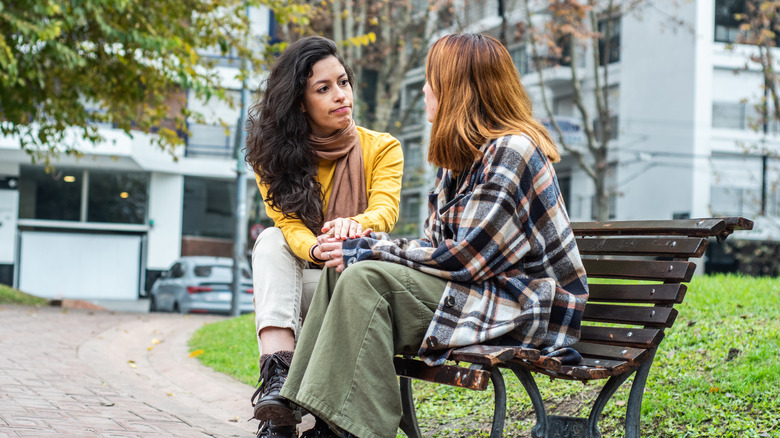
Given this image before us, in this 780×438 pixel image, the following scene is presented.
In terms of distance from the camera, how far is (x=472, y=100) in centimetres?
299

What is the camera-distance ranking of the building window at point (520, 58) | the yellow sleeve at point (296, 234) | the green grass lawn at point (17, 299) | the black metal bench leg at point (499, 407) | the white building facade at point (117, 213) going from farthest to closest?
1. the building window at point (520, 58)
2. the white building facade at point (117, 213)
3. the green grass lawn at point (17, 299)
4. the yellow sleeve at point (296, 234)
5. the black metal bench leg at point (499, 407)

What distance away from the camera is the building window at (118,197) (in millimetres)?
29047

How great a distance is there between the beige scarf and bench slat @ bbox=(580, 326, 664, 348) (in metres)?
1.18

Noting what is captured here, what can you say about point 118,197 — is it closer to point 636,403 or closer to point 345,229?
point 345,229

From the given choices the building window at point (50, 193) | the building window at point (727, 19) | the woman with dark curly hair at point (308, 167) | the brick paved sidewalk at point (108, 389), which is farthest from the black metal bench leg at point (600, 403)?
the building window at point (727, 19)

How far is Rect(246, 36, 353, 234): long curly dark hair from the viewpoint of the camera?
11.9 ft

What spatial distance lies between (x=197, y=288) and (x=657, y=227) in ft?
51.9

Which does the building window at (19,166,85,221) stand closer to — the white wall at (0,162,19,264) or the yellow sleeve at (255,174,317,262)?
the white wall at (0,162,19,264)

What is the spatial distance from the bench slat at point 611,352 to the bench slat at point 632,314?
0.50 ft

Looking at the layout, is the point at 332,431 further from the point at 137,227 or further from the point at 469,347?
the point at 137,227

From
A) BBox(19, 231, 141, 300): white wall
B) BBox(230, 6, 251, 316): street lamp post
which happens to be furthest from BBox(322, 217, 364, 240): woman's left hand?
BBox(19, 231, 141, 300): white wall

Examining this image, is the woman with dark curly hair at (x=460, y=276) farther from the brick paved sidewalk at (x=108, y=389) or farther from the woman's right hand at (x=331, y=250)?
the brick paved sidewalk at (x=108, y=389)

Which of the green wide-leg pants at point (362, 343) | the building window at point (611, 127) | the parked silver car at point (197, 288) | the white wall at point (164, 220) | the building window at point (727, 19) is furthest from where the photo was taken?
the building window at point (611, 127)

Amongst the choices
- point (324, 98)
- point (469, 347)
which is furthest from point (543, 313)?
point (324, 98)
